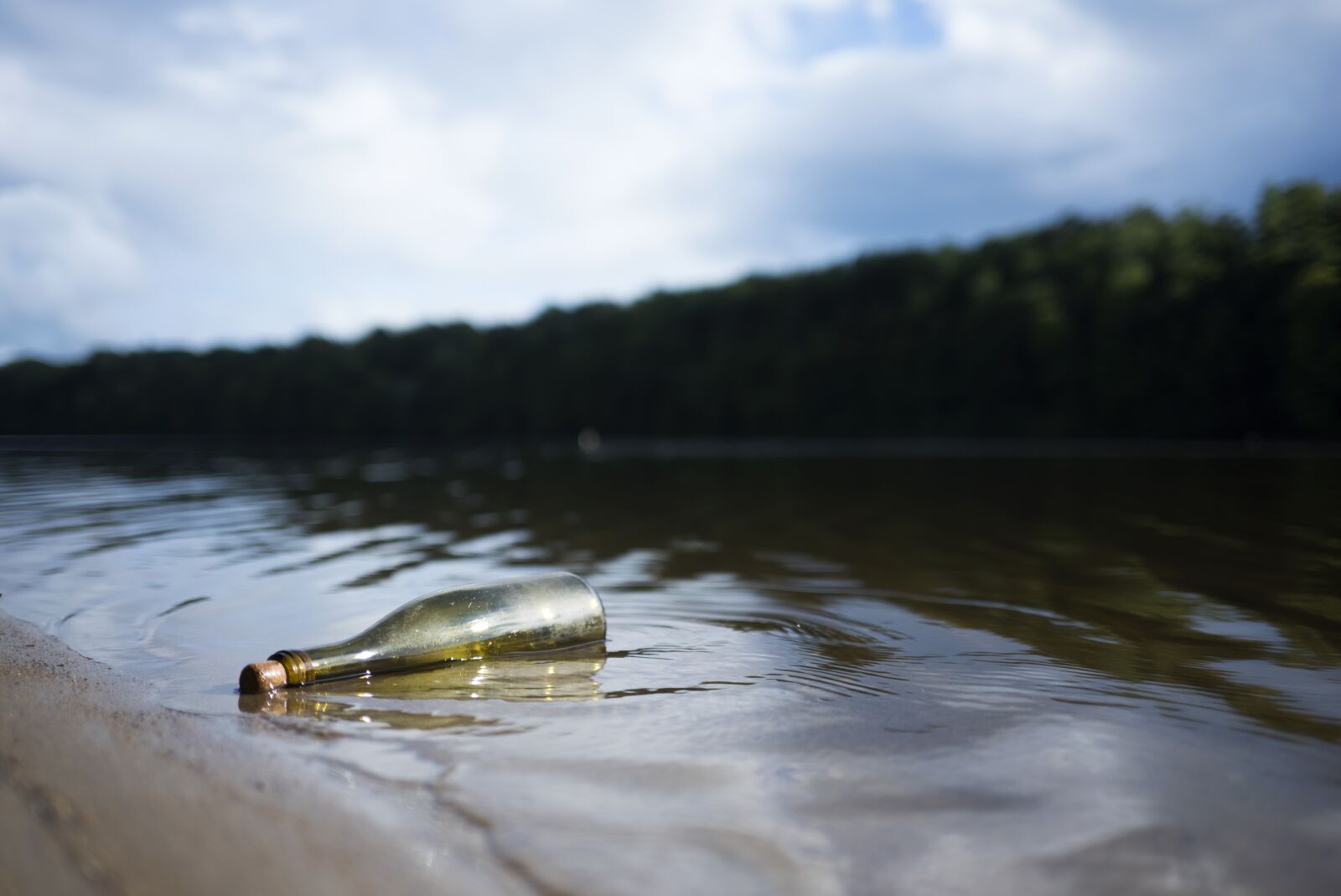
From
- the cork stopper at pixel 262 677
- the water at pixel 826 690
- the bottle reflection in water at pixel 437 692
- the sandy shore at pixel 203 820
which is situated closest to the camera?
the sandy shore at pixel 203 820

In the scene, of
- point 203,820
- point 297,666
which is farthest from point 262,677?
point 203,820

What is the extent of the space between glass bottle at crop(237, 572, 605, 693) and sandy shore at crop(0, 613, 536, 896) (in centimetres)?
46

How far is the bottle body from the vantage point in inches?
137

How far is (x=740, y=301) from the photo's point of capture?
6881cm

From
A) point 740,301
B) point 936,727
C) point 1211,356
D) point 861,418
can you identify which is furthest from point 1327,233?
point 936,727

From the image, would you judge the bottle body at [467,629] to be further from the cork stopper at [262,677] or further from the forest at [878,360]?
the forest at [878,360]

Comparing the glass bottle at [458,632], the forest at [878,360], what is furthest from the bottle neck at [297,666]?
the forest at [878,360]

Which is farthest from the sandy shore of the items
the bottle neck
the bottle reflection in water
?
the bottle neck

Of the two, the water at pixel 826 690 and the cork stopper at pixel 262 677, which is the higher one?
the cork stopper at pixel 262 677

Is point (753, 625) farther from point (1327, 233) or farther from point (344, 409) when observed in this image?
point (344, 409)

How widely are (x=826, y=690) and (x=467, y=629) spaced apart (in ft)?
4.77

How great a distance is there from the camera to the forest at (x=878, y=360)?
4050 centimetres

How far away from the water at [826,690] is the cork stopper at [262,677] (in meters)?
0.07

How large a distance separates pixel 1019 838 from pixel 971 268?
60033 millimetres
